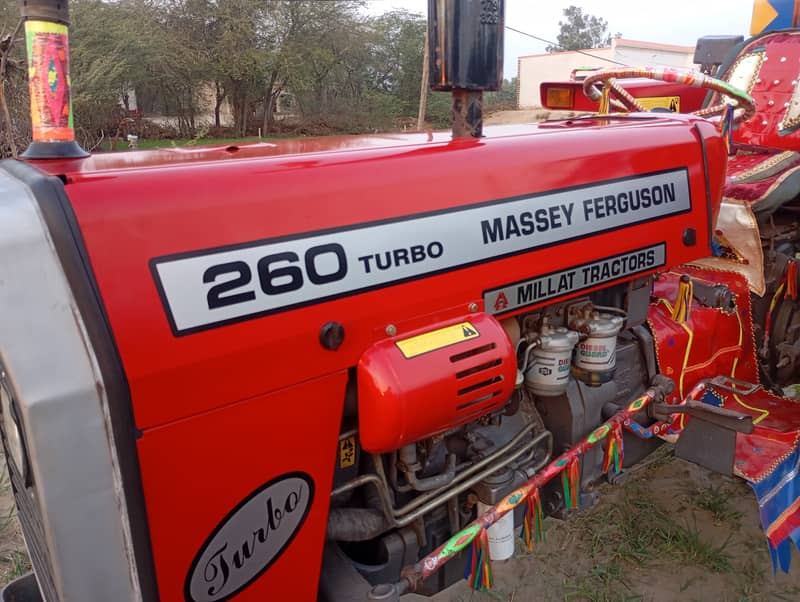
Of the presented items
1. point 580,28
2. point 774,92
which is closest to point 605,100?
point 774,92

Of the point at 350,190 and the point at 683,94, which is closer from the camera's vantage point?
the point at 350,190

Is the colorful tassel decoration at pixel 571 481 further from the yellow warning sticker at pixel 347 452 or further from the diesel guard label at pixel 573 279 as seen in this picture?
the yellow warning sticker at pixel 347 452

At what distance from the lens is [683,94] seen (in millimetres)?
3277

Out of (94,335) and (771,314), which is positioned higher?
(94,335)

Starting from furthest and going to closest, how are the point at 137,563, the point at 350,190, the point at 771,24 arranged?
the point at 771,24 < the point at 350,190 < the point at 137,563

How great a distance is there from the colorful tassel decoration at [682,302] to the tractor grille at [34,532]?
6.07 ft

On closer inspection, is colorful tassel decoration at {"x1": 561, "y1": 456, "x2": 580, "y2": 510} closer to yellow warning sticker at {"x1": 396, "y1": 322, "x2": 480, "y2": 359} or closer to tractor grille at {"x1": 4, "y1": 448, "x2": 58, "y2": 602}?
yellow warning sticker at {"x1": 396, "y1": 322, "x2": 480, "y2": 359}

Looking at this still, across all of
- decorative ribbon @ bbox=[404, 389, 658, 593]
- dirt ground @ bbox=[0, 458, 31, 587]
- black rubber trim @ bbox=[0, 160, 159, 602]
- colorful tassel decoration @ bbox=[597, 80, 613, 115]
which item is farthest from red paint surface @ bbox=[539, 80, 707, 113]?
dirt ground @ bbox=[0, 458, 31, 587]

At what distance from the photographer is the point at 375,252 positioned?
1.26m

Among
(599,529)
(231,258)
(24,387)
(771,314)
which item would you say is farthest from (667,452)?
(24,387)

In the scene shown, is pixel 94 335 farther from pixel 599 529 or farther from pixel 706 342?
pixel 599 529

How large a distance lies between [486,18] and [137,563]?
1230mm

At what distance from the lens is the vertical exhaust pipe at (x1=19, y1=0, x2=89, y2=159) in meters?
1.21

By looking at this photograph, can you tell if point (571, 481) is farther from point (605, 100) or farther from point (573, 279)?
point (605, 100)
